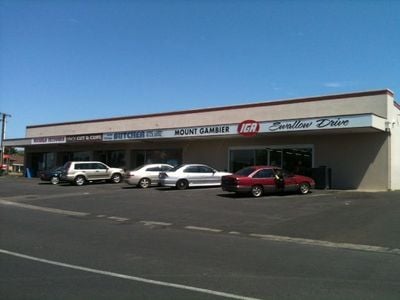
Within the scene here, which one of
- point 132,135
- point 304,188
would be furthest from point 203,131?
point 304,188

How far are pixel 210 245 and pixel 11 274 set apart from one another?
189 inches

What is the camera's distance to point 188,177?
1109 inches

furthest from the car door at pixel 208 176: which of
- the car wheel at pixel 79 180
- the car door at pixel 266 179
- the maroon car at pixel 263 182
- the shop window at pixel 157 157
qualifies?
the car wheel at pixel 79 180

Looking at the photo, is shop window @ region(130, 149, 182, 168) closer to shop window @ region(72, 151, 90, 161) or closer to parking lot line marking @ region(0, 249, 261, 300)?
shop window @ region(72, 151, 90, 161)

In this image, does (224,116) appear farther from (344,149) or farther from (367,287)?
(367,287)

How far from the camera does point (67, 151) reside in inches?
1875

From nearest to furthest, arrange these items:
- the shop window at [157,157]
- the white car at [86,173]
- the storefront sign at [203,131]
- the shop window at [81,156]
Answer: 1. the storefront sign at [203,131]
2. the white car at [86,173]
3. the shop window at [157,157]
4. the shop window at [81,156]

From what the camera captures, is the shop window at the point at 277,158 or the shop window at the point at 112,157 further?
the shop window at the point at 112,157

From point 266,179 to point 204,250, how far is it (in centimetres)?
1348

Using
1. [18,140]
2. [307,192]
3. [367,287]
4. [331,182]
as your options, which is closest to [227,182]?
[307,192]

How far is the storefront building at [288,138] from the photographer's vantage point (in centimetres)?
2667

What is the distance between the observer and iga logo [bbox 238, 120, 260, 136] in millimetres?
29525

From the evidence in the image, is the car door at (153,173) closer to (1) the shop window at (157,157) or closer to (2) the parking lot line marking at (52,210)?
(1) the shop window at (157,157)

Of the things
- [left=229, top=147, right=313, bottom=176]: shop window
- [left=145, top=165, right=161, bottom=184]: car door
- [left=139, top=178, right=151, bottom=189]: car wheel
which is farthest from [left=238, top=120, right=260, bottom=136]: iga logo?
[left=139, top=178, right=151, bottom=189]: car wheel
